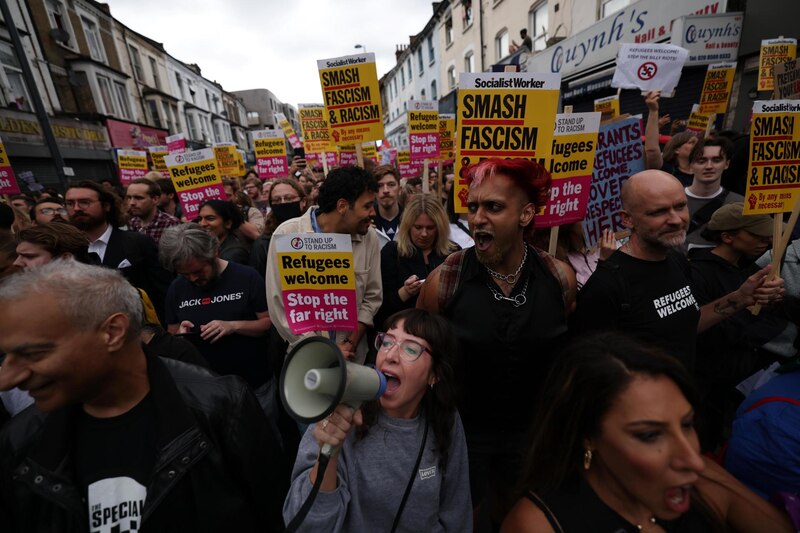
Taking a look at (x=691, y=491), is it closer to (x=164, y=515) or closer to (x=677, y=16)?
(x=164, y=515)

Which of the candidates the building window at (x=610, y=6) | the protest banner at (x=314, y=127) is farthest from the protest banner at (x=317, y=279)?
the building window at (x=610, y=6)

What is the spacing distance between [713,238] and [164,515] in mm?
3742

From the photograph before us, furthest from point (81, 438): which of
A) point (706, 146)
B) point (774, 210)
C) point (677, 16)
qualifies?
point (677, 16)

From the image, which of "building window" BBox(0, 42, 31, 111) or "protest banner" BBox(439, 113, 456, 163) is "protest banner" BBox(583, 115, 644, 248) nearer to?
"protest banner" BBox(439, 113, 456, 163)

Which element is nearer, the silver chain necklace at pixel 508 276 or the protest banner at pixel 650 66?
the silver chain necklace at pixel 508 276

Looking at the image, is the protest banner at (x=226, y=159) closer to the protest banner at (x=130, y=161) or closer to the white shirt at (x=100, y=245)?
the protest banner at (x=130, y=161)

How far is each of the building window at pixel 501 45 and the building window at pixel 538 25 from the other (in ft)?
6.35

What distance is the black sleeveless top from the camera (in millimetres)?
1229

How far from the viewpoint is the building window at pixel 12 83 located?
14.8 meters

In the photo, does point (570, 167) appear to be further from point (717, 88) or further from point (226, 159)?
point (226, 159)

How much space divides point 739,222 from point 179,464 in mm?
3550

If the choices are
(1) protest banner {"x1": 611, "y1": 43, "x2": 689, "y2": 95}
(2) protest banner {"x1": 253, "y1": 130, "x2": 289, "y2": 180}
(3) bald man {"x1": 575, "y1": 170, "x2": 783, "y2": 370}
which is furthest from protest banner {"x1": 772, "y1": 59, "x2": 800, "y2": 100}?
(2) protest banner {"x1": 253, "y1": 130, "x2": 289, "y2": 180}

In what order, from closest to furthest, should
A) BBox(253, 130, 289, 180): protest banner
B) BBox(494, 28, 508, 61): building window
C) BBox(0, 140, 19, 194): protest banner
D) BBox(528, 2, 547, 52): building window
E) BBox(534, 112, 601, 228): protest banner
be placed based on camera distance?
BBox(534, 112, 601, 228): protest banner, BBox(0, 140, 19, 194): protest banner, BBox(253, 130, 289, 180): protest banner, BBox(528, 2, 547, 52): building window, BBox(494, 28, 508, 61): building window

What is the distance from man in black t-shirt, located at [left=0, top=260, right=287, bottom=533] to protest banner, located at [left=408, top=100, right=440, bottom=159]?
542cm
